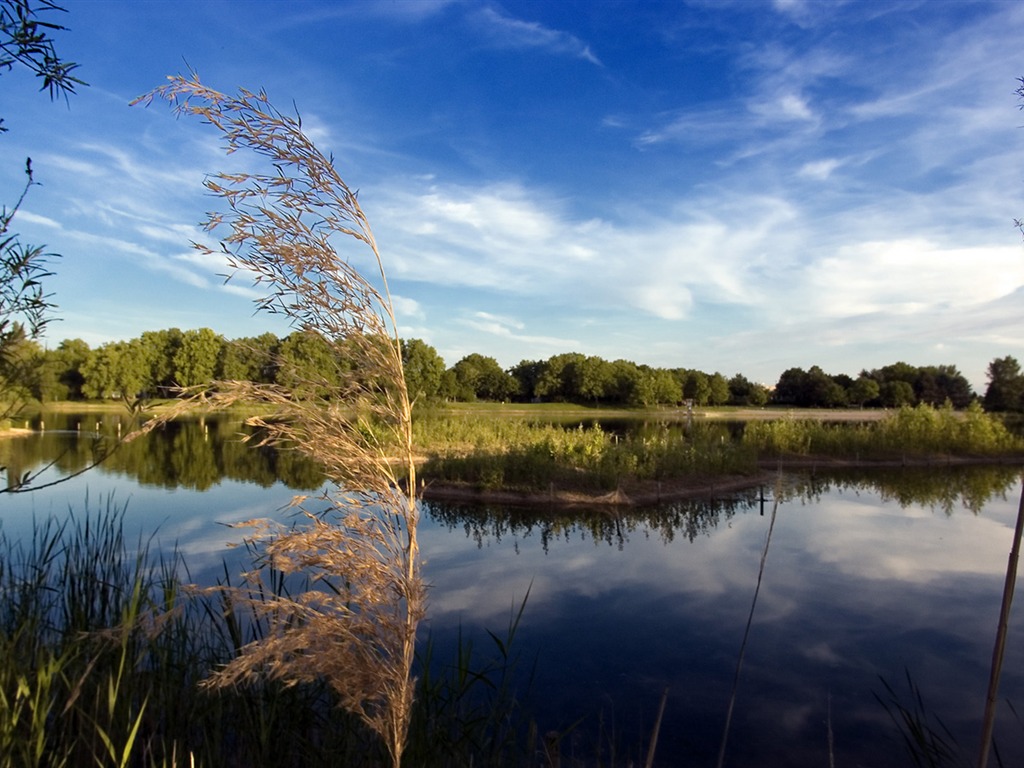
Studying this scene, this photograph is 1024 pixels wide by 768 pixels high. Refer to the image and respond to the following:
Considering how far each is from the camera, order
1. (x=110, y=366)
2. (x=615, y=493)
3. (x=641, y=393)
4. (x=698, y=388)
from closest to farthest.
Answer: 1. (x=615, y=493)
2. (x=110, y=366)
3. (x=641, y=393)
4. (x=698, y=388)

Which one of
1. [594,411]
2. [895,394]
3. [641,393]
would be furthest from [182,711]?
[895,394]

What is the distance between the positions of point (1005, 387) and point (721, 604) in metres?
68.9

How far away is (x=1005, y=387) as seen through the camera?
2479 inches

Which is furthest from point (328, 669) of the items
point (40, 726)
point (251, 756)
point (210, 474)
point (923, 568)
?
point (210, 474)

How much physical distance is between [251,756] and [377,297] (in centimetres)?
314

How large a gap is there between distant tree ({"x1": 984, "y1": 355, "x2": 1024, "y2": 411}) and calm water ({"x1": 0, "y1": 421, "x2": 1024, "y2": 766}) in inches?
2022

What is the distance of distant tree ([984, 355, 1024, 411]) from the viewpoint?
61062mm

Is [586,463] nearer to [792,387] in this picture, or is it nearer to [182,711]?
[182,711]

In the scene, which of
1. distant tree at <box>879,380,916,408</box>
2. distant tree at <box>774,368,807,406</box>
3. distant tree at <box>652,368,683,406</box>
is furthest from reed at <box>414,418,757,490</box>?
distant tree at <box>774,368,807,406</box>

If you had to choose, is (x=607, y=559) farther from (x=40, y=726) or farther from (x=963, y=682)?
(x=40, y=726)

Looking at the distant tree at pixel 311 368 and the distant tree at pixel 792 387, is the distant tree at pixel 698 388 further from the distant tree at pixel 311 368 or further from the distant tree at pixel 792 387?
the distant tree at pixel 311 368

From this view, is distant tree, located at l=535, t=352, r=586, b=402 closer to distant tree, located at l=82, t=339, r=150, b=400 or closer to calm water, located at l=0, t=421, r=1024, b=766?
distant tree, located at l=82, t=339, r=150, b=400

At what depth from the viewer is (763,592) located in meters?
10.8

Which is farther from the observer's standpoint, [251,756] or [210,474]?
[210,474]
